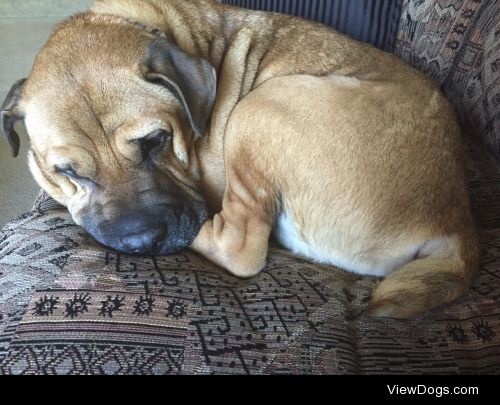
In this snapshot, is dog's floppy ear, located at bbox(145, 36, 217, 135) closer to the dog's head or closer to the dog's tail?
the dog's head

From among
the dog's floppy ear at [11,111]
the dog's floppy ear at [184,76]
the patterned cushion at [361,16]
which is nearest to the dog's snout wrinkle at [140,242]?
the dog's floppy ear at [184,76]

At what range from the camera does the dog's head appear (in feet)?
5.00

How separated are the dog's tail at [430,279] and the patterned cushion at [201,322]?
0.03m

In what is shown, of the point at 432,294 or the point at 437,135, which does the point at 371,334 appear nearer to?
the point at 432,294

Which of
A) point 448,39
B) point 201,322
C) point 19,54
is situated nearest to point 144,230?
point 201,322

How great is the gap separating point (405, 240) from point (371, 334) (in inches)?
13.9

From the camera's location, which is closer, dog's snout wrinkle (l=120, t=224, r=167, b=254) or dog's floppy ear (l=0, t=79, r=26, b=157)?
dog's snout wrinkle (l=120, t=224, r=167, b=254)

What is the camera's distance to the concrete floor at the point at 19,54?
2.92m

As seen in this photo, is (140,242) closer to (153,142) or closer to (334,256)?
(153,142)

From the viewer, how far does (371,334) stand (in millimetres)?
1285

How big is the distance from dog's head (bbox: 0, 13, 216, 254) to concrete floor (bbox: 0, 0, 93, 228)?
4.32ft

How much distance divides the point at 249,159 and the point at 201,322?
0.63 metres
